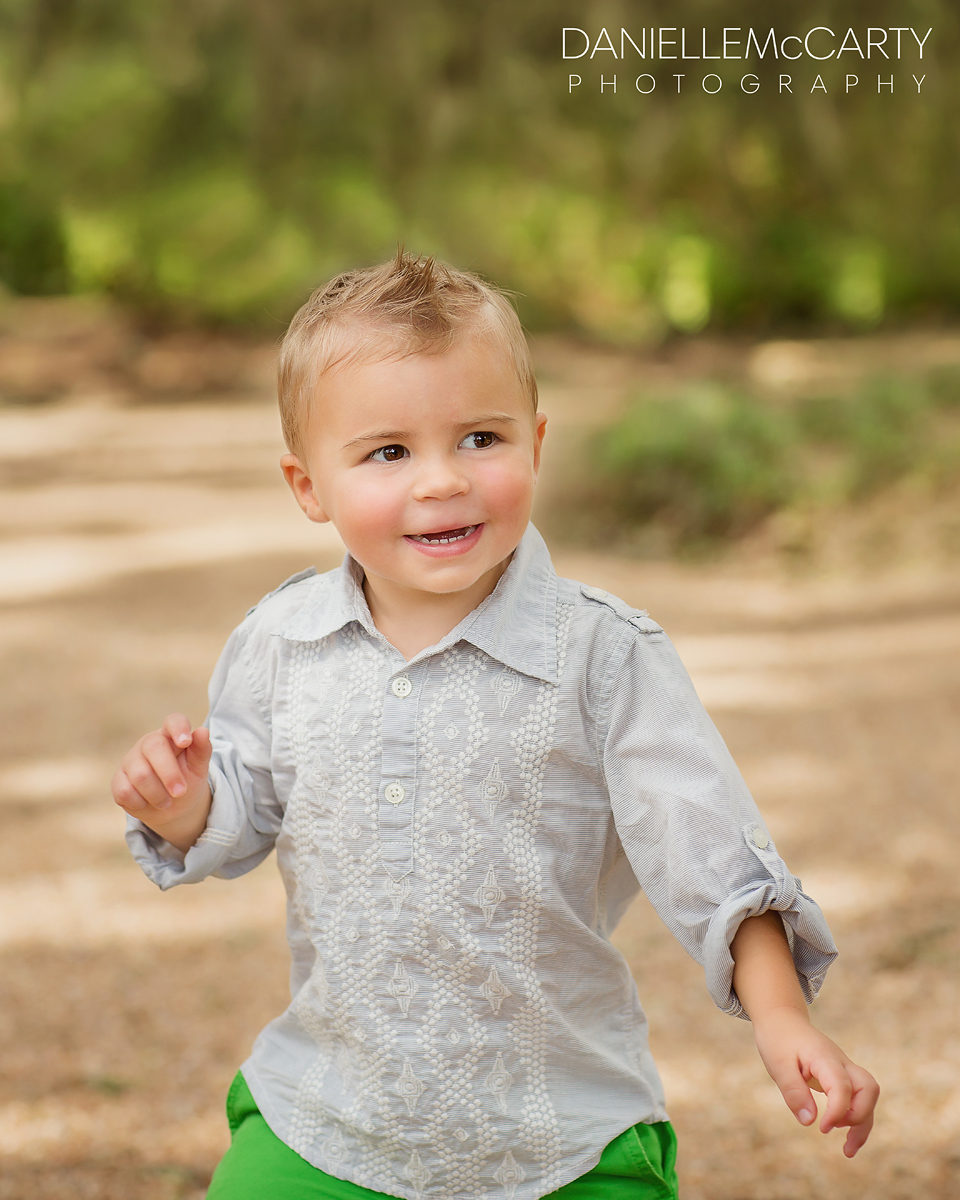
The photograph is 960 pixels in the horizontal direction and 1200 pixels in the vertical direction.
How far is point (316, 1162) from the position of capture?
1.23m

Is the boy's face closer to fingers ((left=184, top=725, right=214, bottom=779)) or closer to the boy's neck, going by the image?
the boy's neck

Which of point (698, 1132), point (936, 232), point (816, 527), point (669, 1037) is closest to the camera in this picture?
point (698, 1132)

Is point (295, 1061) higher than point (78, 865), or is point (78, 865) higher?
point (295, 1061)

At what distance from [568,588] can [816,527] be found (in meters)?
5.53

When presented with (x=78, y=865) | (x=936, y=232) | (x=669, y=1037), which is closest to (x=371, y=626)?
(x=669, y=1037)

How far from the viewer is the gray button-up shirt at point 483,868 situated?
118 cm

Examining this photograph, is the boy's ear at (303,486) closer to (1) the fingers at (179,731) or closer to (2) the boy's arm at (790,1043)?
(1) the fingers at (179,731)

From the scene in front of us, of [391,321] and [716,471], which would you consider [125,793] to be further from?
[716,471]

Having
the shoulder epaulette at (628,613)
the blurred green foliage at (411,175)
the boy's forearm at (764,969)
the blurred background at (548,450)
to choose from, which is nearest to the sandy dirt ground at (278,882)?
the blurred background at (548,450)

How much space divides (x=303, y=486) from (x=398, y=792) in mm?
341

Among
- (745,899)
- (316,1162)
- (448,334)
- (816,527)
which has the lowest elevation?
(816,527)

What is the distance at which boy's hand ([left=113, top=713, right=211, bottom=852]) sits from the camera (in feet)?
3.91

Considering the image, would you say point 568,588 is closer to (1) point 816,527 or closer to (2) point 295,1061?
Answer: (2) point 295,1061

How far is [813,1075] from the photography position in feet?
3.28
